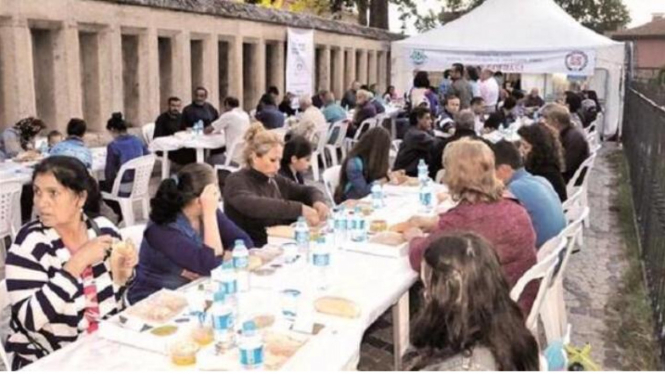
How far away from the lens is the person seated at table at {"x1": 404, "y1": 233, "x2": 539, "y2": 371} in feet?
6.24

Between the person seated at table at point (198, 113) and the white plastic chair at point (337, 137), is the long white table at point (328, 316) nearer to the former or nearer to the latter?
the person seated at table at point (198, 113)

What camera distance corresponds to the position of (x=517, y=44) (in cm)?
1134

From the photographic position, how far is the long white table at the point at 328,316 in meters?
2.19

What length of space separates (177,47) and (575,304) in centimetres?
777

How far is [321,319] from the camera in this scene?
2576mm

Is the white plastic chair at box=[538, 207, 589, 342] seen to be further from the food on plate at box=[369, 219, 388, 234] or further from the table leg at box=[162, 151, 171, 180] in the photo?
the table leg at box=[162, 151, 171, 180]

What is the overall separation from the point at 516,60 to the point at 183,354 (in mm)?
10098

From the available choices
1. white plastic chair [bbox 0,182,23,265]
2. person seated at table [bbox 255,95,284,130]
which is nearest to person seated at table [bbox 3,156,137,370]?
white plastic chair [bbox 0,182,23,265]

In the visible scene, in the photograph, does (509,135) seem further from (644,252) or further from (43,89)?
(43,89)

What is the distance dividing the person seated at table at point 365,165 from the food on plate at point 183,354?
3072 millimetres

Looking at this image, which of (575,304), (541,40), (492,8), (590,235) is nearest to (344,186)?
(575,304)

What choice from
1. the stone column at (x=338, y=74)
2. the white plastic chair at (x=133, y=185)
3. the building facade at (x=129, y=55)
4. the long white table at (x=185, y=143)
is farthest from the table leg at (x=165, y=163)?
the stone column at (x=338, y=74)

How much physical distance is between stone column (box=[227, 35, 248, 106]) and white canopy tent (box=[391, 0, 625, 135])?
2838 mm

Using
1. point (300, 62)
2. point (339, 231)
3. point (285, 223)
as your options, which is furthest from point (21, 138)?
point (300, 62)
